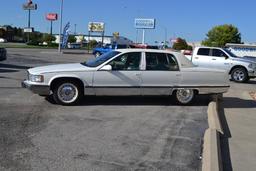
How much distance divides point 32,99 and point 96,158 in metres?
5.84

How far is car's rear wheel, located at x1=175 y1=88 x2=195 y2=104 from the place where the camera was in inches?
482

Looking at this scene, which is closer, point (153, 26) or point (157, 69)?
point (157, 69)

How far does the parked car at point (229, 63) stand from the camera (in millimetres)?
23609

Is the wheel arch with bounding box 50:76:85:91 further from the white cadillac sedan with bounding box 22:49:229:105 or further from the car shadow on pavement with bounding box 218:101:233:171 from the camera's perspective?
the car shadow on pavement with bounding box 218:101:233:171

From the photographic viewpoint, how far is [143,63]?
38.9 feet

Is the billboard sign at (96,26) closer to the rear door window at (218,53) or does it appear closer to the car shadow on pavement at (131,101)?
the rear door window at (218,53)

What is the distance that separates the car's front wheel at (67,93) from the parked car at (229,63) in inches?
523

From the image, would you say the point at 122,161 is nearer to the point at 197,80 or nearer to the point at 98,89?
the point at 98,89

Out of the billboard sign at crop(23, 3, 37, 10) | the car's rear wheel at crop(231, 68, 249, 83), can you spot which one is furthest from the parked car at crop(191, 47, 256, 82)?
the billboard sign at crop(23, 3, 37, 10)

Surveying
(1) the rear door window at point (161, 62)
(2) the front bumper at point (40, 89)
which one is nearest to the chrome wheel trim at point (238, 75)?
(1) the rear door window at point (161, 62)

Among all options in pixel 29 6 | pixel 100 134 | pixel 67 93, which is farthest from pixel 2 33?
pixel 100 134

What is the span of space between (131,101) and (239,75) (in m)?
12.7

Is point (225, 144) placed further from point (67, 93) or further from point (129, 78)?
point (67, 93)

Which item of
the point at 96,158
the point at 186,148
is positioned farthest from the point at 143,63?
the point at 96,158
